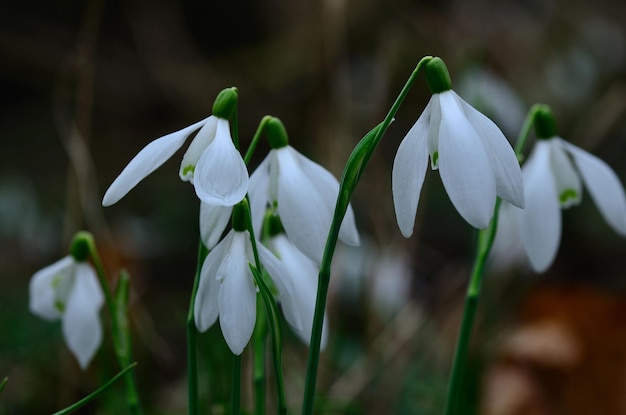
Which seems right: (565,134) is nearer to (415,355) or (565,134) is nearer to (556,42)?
(556,42)

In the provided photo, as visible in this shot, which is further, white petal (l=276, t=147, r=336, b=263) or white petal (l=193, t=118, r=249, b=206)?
white petal (l=276, t=147, r=336, b=263)

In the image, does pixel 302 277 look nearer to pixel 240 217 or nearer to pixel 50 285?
pixel 240 217

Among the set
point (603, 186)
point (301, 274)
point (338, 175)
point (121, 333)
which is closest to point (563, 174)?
point (603, 186)

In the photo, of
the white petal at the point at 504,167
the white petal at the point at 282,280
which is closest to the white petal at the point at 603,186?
the white petal at the point at 504,167

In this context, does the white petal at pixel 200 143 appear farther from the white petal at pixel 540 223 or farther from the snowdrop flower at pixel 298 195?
the white petal at pixel 540 223

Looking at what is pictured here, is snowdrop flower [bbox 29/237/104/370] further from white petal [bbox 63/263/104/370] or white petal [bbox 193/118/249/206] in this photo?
white petal [bbox 193/118/249/206]

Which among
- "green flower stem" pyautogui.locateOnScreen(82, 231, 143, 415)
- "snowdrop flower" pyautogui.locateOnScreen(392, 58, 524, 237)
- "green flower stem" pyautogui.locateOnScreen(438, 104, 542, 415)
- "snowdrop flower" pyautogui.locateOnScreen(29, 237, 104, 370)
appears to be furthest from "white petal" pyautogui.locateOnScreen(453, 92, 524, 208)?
"snowdrop flower" pyautogui.locateOnScreen(29, 237, 104, 370)
